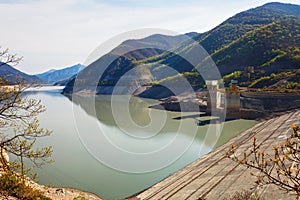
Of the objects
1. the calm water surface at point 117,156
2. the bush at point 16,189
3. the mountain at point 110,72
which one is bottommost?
the calm water surface at point 117,156

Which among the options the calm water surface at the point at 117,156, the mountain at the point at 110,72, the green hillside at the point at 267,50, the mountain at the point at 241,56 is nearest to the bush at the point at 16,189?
the calm water surface at the point at 117,156

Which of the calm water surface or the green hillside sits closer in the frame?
the calm water surface

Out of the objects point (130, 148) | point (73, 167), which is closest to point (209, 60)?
point (130, 148)

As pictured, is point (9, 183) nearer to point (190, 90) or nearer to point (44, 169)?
point (44, 169)

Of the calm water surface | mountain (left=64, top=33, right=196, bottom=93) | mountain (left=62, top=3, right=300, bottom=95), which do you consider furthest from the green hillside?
mountain (left=64, top=33, right=196, bottom=93)

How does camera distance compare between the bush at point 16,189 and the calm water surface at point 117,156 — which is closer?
the bush at point 16,189

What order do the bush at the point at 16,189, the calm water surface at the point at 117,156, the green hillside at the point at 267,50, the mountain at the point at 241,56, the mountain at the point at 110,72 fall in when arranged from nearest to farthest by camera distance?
the bush at the point at 16,189 < the calm water surface at the point at 117,156 < the green hillside at the point at 267,50 < the mountain at the point at 241,56 < the mountain at the point at 110,72

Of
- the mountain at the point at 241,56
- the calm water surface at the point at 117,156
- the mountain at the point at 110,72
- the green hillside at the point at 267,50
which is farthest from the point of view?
the mountain at the point at 110,72

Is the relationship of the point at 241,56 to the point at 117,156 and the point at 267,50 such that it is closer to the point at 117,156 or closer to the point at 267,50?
the point at 267,50

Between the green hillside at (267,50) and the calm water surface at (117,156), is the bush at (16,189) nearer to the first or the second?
the calm water surface at (117,156)

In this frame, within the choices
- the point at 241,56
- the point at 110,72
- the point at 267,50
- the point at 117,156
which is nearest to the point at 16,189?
the point at 117,156

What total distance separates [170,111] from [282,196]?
3672 centimetres

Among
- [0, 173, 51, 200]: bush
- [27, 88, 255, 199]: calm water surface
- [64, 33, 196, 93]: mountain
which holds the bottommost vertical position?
[27, 88, 255, 199]: calm water surface

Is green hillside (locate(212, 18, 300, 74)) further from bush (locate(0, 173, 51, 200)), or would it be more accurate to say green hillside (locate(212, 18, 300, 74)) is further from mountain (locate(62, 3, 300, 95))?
bush (locate(0, 173, 51, 200))
